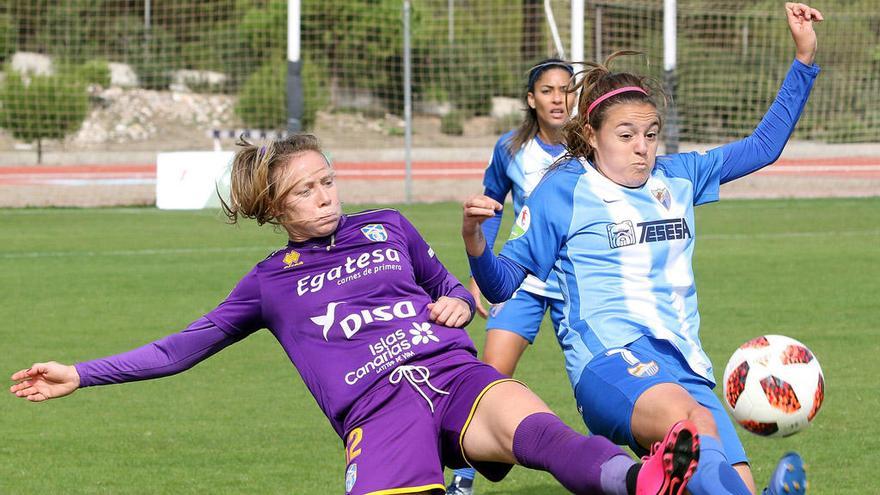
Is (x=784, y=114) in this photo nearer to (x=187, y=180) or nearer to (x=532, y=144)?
(x=532, y=144)

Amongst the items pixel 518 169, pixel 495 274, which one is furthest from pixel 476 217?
pixel 518 169

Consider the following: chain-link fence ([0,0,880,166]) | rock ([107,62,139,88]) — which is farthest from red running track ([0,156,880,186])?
rock ([107,62,139,88])

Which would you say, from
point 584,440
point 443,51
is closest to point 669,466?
point 584,440

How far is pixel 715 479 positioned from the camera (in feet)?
10.9

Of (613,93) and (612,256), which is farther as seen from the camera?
(613,93)

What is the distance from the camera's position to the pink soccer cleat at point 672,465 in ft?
10.2

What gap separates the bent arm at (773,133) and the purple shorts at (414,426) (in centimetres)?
119

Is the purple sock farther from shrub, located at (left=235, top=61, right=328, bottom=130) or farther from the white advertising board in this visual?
shrub, located at (left=235, top=61, right=328, bottom=130)

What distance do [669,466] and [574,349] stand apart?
91cm

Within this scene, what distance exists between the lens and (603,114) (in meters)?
4.14

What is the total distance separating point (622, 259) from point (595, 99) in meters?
0.57

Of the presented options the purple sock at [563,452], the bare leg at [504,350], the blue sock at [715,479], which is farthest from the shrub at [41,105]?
the blue sock at [715,479]

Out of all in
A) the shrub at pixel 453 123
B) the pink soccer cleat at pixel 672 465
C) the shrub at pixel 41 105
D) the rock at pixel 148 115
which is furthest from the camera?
the rock at pixel 148 115

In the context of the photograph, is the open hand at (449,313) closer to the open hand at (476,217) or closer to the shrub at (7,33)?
the open hand at (476,217)
